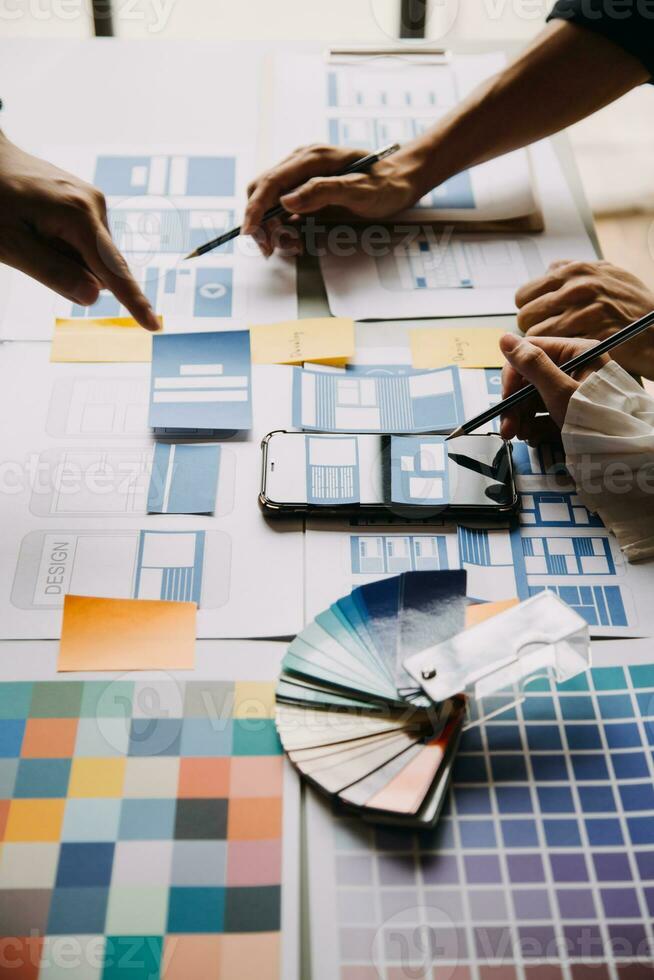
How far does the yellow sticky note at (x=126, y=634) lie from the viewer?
2.27 feet

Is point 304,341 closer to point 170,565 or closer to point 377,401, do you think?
point 377,401

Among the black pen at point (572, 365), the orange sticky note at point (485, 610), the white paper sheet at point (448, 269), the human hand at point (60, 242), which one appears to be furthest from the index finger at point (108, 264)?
the orange sticky note at point (485, 610)

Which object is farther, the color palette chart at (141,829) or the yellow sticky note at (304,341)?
the yellow sticky note at (304,341)

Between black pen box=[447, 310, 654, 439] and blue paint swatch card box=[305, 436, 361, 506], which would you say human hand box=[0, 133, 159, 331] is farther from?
black pen box=[447, 310, 654, 439]

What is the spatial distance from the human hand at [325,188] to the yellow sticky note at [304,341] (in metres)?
0.14

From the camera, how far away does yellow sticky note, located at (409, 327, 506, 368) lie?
91 centimetres

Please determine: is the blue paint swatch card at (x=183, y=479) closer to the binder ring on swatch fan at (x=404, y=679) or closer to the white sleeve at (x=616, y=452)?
the binder ring on swatch fan at (x=404, y=679)

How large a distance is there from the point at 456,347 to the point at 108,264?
0.39 m

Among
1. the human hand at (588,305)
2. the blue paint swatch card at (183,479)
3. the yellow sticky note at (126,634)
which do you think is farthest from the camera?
the human hand at (588,305)

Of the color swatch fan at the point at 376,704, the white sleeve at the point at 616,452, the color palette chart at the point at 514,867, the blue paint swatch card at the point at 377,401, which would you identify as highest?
→ the blue paint swatch card at the point at 377,401

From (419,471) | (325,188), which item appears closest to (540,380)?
(419,471)

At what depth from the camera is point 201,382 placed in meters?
0.88

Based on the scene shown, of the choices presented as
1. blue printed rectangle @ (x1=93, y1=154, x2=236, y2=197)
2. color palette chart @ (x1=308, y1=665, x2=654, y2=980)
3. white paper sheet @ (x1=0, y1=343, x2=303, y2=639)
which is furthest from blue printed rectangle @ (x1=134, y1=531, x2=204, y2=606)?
blue printed rectangle @ (x1=93, y1=154, x2=236, y2=197)

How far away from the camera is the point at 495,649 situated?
0.65 m
